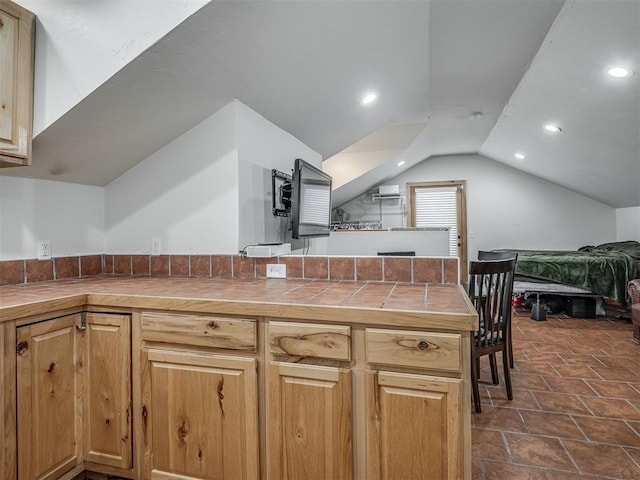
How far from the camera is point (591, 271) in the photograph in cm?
442

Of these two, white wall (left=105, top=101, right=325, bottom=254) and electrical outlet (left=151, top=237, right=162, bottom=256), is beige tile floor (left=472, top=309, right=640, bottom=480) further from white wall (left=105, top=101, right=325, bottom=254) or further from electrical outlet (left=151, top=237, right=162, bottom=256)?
electrical outlet (left=151, top=237, right=162, bottom=256)

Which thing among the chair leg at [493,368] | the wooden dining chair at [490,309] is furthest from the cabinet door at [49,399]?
the chair leg at [493,368]

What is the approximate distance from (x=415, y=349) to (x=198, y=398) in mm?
828

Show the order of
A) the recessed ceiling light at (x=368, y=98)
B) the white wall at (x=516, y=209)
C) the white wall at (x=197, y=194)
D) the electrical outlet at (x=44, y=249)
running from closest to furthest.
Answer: the electrical outlet at (x=44, y=249) → the white wall at (x=197, y=194) → the recessed ceiling light at (x=368, y=98) → the white wall at (x=516, y=209)

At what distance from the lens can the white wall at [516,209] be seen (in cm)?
634

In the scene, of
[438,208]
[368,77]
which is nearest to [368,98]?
[368,77]

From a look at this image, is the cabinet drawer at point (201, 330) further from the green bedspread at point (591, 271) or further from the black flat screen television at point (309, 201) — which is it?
the green bedspread at point (591, 271)

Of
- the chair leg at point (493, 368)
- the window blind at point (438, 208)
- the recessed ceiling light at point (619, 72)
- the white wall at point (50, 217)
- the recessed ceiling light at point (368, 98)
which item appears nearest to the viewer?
the white wall at point (50, 217)

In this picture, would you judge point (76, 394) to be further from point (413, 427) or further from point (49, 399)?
point (413, 427)

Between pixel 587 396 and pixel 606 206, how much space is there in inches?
206

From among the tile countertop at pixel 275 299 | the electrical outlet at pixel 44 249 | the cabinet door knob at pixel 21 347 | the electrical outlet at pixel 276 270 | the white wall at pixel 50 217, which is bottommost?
the cabinet door knob at pixel 21 347

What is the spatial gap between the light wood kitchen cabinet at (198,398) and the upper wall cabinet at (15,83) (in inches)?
37.4

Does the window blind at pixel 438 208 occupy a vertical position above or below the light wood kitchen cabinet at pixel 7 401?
above

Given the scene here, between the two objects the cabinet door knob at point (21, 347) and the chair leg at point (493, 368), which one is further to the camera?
the chair leg at point (493, 368)
